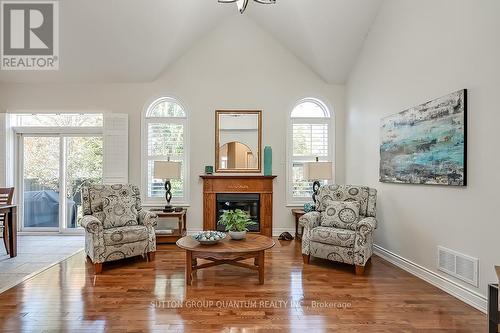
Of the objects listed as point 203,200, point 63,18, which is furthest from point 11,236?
point 63,18

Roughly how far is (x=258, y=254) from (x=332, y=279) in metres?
0.90

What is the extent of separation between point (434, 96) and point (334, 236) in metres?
1.94

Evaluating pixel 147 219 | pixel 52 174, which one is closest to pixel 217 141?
pixel 147 219

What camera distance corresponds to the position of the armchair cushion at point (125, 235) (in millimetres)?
3736

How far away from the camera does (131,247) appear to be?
3885 millimetres

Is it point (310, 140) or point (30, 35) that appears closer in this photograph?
point (30, 35)

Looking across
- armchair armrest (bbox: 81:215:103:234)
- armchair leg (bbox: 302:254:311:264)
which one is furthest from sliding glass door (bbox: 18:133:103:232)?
armchair leg (bbox: 302:254:311:264)

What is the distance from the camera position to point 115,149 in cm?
555

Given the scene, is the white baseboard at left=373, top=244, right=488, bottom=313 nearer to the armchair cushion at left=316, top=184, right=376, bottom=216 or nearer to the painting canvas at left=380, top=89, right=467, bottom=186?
the armchair cushion at left=316, top=184, right=376, bottom=216

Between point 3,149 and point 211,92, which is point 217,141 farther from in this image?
point 3,149

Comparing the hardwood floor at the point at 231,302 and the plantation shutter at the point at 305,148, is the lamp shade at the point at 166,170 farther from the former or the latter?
the plantation shutter at the point at 305,148

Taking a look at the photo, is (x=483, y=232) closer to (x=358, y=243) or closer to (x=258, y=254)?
(x=358, y=243)

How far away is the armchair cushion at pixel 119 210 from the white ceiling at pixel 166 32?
2.46m

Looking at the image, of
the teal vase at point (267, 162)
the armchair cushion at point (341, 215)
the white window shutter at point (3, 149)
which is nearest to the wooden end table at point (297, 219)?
the teal vase at point (267, 162)
